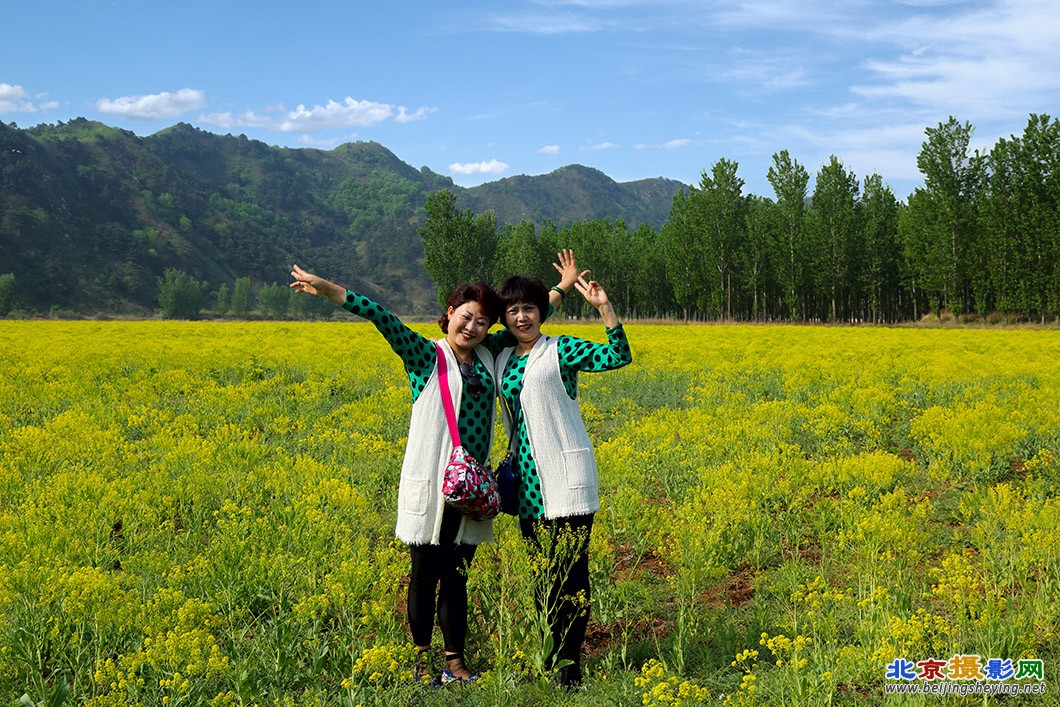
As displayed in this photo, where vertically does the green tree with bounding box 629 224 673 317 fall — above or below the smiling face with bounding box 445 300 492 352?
above

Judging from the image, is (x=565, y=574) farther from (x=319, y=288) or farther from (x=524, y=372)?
(x=319, y=288)

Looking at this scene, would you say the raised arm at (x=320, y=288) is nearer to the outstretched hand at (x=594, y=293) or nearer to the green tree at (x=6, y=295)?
the outstretched hand at (x=594, y=293)

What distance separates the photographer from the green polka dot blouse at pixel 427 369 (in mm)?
3664

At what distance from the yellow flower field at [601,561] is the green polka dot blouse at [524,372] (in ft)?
0.83

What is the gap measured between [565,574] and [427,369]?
1224mm

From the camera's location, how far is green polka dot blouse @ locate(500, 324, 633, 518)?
12.2 ft

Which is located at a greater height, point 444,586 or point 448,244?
point 448,244

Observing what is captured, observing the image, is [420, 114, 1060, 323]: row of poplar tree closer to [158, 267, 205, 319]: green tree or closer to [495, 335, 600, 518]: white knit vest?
[158, 267, 205, 319]: green tree

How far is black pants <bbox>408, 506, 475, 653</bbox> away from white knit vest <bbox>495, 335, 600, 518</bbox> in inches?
19.7

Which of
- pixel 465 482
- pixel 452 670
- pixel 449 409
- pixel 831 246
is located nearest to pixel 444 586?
pixel 452 670

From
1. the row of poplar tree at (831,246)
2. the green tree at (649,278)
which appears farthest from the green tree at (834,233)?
the green tree at (649,278)

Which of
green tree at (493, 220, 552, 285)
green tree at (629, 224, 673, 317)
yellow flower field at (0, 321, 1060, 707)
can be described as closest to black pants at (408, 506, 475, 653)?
yellow flower field at (0, 321, 1060, 707)

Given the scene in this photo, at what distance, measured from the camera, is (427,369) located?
376cm

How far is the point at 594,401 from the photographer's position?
12.9 m
